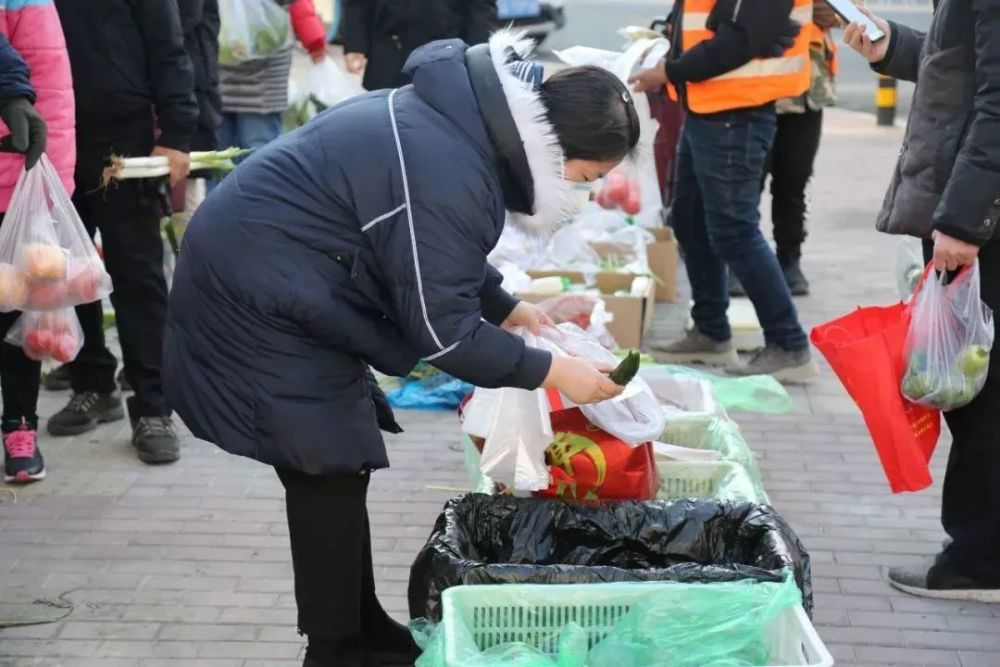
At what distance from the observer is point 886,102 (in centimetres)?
1342

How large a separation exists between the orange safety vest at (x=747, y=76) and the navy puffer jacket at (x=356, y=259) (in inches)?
107

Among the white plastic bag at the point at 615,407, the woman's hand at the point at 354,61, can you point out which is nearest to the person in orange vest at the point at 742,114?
the woman's hand at the point at 354,61

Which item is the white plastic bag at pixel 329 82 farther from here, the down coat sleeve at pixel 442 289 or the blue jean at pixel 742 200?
the down coat sleeve at pixel 442 289

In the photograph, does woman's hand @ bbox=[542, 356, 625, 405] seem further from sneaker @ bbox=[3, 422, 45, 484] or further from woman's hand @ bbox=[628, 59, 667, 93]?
woman's hand @ bbox=[628, 59, 667, 93]

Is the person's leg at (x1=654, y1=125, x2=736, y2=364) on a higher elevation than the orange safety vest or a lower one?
lower

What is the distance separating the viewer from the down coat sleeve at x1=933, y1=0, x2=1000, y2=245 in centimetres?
Result: 323

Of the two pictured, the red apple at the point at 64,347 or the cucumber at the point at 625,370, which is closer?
the cucumber at the point at 625,370

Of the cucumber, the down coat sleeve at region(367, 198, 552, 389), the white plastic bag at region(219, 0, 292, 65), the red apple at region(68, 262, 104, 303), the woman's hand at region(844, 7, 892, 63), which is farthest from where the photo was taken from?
the white plastic bag at region(219, 0, 292, 65)

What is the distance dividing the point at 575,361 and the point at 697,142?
285 centimetres

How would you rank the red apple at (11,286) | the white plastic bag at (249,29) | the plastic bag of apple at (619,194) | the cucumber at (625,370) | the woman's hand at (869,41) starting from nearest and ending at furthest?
the cucumber at (625,370), the woman's hand at (869,41), the red apple at (11,286), the white plastic bag at (249,29), the plastic bag of apple at (619,194)

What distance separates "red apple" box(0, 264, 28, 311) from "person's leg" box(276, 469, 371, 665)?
1.63 m

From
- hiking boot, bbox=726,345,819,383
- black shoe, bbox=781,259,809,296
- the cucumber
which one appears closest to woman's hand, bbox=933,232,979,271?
the cucumber

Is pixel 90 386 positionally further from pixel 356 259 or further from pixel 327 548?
pixel 356 259

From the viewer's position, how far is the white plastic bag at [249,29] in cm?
624
